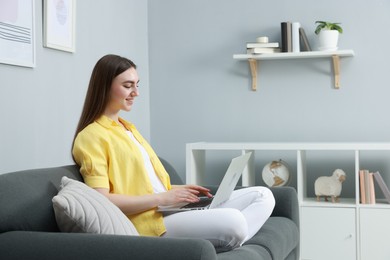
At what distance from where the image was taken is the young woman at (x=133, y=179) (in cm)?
254

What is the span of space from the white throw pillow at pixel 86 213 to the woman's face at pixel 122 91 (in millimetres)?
573

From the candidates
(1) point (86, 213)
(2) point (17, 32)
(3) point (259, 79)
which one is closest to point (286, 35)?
(3) point (259, 79)

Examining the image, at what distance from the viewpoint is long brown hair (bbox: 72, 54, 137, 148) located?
282cm

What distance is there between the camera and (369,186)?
4.14 meters

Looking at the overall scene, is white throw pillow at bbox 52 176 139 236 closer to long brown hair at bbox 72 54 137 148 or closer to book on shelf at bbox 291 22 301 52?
long brown hair at bbox 72 54 137 148

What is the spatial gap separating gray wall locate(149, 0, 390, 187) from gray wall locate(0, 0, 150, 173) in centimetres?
37

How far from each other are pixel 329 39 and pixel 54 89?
1.78 m

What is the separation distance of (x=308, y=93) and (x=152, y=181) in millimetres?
2028

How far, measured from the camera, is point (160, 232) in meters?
2.61

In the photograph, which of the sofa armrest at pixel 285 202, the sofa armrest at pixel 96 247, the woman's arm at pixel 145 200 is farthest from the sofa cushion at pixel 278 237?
the sofa armrest at pixel 96 247

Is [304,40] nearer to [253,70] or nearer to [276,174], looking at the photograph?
[253,70]

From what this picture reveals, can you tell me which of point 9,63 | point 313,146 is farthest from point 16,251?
point 313,146

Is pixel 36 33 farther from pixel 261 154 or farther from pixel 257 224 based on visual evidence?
pixel 261 154

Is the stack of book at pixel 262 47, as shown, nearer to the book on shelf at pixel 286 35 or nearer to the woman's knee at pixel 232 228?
the book on shelf at pixel 286 35
